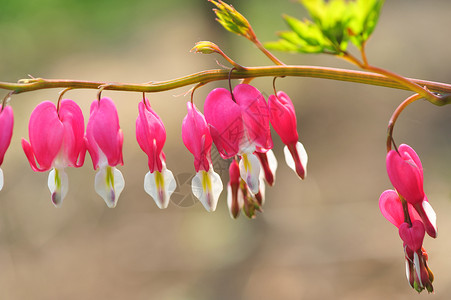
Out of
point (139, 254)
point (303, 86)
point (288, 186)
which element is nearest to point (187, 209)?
point (139, 254)

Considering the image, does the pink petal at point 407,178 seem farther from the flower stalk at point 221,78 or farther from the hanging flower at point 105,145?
the hanging flower at point 105,145

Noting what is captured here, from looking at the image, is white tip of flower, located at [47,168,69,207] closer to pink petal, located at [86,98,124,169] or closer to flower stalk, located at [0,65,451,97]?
pink petal, located at [86,98,124,169]

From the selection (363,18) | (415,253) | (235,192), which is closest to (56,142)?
(235,192)

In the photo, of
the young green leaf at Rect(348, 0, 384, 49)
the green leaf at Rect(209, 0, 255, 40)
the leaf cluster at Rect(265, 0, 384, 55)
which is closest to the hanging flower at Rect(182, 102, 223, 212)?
the green leaf at Rect(209, 0, 255, 40)

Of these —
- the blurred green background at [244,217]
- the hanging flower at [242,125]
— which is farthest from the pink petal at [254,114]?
the blurred green background at [244,217]

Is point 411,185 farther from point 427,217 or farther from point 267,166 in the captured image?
point 267,166

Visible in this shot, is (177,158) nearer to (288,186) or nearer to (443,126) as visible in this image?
(288,186)
